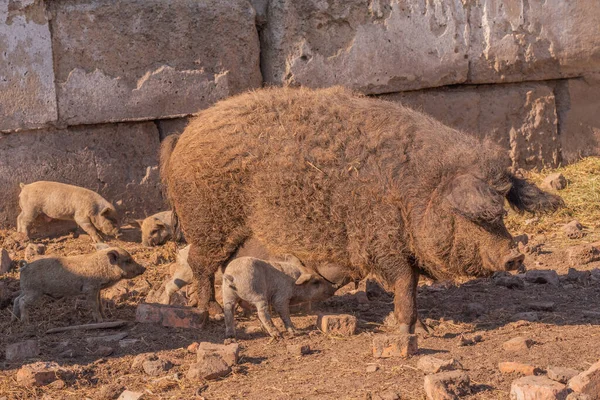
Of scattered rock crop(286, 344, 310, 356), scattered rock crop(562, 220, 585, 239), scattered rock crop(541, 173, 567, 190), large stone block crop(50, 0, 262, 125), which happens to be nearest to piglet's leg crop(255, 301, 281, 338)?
scattered rock crop(286, 344, 310, 356)

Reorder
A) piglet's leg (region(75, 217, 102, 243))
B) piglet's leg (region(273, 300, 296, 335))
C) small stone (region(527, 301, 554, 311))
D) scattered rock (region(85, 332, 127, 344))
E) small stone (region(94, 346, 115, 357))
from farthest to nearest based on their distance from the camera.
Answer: piglet's leg (region(75, 217, 102, 243)) → small stone (region(527, 301, 554, 311)) → piglet's leg (region(273, 300, 296, 335)) → scattered rock (region(85, 332, 127, 344)) → small stone (region(94, 346, 115, 357))

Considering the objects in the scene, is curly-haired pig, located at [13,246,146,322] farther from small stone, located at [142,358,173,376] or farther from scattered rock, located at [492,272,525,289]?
scattered rock, located at [492,272,525,289]

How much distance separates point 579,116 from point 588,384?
6564 millimetres

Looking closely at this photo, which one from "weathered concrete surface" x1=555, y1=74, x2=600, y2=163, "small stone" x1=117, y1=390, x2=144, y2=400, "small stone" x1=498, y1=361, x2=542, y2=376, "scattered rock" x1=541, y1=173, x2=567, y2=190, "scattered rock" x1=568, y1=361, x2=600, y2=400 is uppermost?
"weathered concrete surface" x1=555, y1=74, x2=600, y2=163

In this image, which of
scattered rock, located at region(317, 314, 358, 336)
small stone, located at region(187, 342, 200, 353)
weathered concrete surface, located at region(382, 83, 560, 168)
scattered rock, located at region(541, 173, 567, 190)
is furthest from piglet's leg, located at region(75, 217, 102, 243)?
scattered rock, located at region(541, 173, 567, 190)

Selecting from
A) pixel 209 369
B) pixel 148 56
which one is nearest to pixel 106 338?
pixel 209 369

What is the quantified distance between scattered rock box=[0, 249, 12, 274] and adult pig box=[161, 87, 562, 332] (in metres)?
1.93

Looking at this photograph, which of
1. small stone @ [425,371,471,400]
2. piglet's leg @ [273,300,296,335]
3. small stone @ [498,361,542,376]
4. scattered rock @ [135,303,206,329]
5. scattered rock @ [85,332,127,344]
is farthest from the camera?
scattered rock @ [135,303,206,329]

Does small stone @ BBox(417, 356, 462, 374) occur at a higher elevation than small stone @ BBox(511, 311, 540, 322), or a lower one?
higher

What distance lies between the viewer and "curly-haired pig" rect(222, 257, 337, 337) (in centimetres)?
632

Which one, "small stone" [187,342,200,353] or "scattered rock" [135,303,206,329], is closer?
"small stone" [187,342,200,353]

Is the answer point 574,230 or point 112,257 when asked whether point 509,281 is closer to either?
point 574,230

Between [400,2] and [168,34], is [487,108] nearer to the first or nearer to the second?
[400,2]

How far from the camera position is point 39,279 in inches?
268
